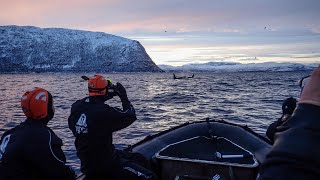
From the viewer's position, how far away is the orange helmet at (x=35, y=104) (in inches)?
156

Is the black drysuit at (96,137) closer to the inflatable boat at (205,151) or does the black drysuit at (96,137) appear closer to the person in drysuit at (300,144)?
the inflatable boat at (205,151)

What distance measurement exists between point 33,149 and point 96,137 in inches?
55.5

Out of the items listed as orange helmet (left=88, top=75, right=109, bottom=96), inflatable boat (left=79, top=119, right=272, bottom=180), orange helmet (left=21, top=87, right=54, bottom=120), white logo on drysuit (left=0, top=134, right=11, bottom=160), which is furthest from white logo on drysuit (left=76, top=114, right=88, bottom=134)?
inflatable boat (left=79, top=119, right=272, bottom=180)

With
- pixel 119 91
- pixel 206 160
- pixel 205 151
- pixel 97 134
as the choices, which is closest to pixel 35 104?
pixel 97 134

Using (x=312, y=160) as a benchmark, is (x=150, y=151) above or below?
below

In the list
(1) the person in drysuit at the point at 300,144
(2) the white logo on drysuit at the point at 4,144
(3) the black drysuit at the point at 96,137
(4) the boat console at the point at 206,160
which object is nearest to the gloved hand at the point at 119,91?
(3) the black drysuit at the point at 96,137

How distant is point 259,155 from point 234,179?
925 mm

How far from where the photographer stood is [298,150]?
1.10m

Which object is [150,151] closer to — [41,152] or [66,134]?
[41,152]

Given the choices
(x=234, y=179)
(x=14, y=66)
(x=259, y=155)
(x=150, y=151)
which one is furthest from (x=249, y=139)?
(x=14, y=66)

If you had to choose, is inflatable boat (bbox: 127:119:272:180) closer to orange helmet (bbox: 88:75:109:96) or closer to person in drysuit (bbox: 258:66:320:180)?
orange helmet (bbox: 88:75:109:96)

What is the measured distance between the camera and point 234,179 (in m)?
6.26

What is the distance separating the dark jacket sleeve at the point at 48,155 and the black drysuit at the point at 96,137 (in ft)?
3.30

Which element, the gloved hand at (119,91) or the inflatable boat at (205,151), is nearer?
the gloved hand at (119,91)
